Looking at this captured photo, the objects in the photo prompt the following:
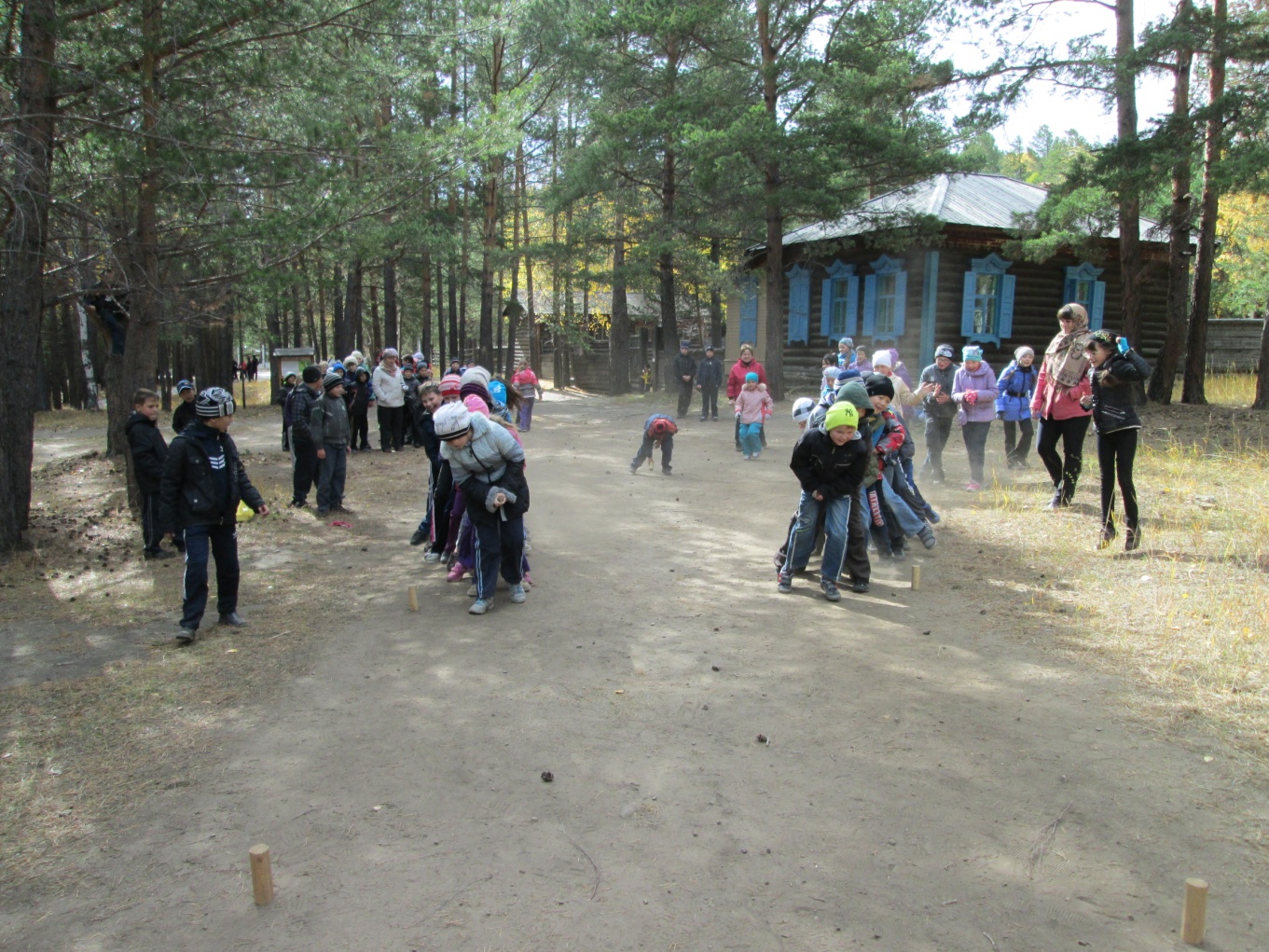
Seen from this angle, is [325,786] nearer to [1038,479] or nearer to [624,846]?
[624,846]

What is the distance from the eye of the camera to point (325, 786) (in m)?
4.36

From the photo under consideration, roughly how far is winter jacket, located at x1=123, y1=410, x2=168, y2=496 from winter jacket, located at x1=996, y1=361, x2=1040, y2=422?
996cm

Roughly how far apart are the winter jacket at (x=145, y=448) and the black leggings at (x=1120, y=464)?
29.1 feet

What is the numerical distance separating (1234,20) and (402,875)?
55.9 ft

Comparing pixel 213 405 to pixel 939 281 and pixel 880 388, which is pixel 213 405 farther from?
pixel 939 281

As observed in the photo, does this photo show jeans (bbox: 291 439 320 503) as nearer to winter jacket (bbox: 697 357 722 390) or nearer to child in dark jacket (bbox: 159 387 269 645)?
child in dark jacket (bbox: 159 387 269 645)

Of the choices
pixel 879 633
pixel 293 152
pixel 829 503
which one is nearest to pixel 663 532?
pixel 829 503

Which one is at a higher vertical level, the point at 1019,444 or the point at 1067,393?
the point at 1067,393

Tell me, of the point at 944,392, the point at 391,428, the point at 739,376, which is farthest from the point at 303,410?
the point at 944,392

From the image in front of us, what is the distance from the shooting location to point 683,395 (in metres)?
21.2

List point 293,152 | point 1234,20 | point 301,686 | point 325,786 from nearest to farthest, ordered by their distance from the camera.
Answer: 1. point 325,786
2. point 301,686
3. point 293,152
4. point 1234,20

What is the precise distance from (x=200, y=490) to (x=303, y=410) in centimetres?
449

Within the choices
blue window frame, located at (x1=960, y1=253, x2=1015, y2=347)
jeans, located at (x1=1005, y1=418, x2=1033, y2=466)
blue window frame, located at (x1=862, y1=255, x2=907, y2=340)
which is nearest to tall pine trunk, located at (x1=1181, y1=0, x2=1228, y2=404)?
blue window frame, located at (x1=960, y1=253, x2=1015, y2=347)

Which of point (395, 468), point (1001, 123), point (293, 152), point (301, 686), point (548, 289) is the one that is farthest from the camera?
point (548, 289)
